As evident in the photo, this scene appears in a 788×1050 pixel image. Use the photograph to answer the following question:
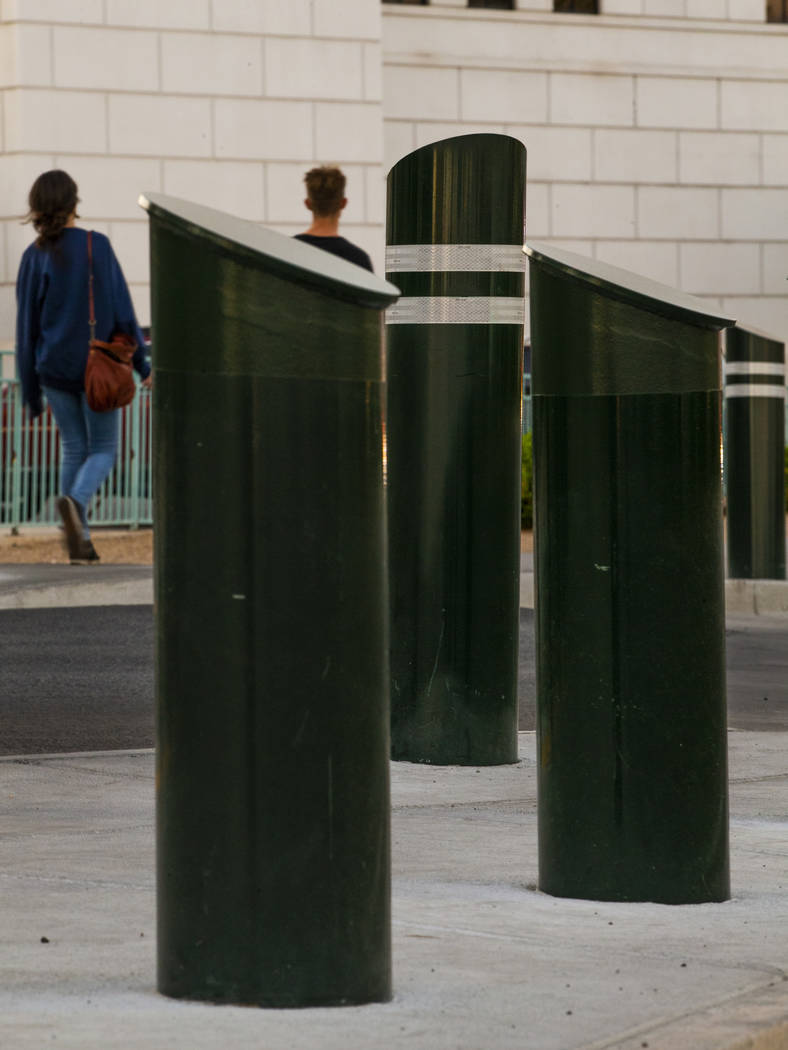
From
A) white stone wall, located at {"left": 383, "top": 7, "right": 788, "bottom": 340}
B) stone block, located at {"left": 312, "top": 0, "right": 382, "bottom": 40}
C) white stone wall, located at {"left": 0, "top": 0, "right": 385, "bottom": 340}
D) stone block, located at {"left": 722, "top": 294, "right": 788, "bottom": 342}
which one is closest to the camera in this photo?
white stone wall, located at {"left": 0, "top": 0, "right": 385, "bottom": 340}

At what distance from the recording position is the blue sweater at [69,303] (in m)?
11.6

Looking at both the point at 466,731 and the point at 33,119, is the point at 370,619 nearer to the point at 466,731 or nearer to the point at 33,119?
the point at 466,731

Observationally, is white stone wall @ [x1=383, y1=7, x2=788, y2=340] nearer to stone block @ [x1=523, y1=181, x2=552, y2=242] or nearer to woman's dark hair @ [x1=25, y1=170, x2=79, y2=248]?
stone block @ [x1=523, y1=181, x2=552, y2=242]

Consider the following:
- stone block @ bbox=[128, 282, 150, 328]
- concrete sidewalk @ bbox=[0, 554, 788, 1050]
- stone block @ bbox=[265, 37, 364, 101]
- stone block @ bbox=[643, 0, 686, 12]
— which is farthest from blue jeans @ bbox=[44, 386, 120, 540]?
stone block @ bbox=[643, 0, 686, 12]

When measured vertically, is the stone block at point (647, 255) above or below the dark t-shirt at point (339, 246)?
above

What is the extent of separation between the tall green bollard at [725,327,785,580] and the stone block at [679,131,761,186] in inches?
417

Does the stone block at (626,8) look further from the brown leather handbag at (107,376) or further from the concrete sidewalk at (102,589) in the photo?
the brown leather handbag at (107,376)

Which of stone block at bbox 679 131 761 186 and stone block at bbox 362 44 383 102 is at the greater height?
stone block at bbox 362 44 383 102

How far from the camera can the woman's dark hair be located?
37.4ft

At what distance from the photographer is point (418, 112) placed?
20750mm

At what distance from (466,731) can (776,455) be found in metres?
6.25

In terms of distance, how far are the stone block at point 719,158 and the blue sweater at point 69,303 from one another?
1136 centimetres

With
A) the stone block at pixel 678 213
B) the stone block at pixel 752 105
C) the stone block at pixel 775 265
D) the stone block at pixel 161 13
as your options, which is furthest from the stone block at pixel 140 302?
the stone block at pixel 775 265

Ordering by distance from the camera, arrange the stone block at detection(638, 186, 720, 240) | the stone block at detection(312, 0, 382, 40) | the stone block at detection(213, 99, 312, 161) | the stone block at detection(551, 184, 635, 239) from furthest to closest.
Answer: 1. the stone block at detection(638, 186, 720, 240)
2. the stone block at detection(551, 184, 635, 239)
3. the stone block at detection(312, 0, 382, 40)
4. the stone block at detection(213, 99, 312, 161)
